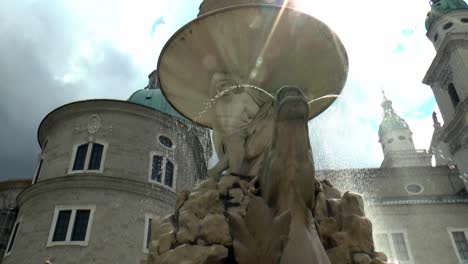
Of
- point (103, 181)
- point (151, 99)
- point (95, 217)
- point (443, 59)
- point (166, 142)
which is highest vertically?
point (443, 59)

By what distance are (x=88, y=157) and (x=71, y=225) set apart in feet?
13.6

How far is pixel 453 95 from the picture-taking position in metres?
38.6

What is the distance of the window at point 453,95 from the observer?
37.9 m

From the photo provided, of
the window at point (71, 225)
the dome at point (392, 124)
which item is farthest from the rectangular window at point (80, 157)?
the dome at point (392, 124)

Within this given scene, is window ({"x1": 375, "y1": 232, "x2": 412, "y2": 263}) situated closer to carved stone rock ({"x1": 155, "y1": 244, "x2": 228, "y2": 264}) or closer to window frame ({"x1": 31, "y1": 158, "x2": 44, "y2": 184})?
window frame ({"x1": 31, "y1": 158, "x2": 44, "y2": 184})

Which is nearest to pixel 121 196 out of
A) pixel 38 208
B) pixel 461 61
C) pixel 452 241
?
pixel 38 208

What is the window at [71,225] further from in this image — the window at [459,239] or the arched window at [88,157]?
the window at [459,239]

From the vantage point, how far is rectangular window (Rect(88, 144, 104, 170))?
2261 cm

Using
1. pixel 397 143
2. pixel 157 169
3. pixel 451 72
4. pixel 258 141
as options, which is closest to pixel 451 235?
pixel 451 72

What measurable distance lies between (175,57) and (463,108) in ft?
111

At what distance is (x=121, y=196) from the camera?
21516mm

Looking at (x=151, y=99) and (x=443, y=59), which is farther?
(x=443, y=59)

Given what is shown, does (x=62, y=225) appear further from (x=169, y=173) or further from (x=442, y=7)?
(x=442, y=7)

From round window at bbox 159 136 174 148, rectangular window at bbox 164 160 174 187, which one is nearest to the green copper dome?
round window at bbox 159 136 174 148
